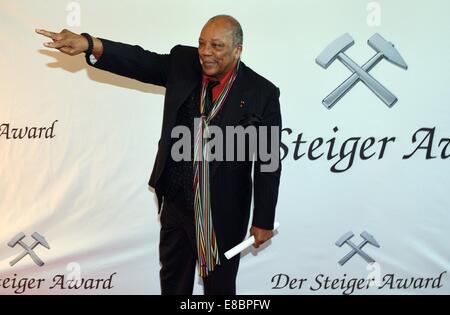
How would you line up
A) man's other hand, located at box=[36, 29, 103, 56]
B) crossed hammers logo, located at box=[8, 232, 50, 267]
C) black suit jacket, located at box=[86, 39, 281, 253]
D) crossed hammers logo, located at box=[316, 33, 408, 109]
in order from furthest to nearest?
crossed hammers logo, located at box=[8, 232, 50, 267], crossed hammers logo, located at box=[316, 33, 408, 109], black suit jacket, located at box=[86, 39, 281, 253], man's other hand, located at box=[36, 29, 103, 56]

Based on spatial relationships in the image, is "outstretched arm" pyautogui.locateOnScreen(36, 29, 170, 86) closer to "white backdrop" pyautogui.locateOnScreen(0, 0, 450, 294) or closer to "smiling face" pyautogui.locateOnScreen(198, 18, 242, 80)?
"smiling face" pyautogui.locateOnScreen(198, 18, 242, 80)

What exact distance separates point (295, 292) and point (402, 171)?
81 centimetres

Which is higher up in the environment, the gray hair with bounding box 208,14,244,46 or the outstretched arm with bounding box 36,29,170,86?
the gray hair with bounding box 208,14,244,46

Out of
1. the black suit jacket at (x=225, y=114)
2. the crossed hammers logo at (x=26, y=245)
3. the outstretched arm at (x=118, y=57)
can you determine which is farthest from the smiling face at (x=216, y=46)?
the crossed hammers logo at (x=26, y=245)

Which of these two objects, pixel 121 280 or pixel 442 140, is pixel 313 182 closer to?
pixel 442 140

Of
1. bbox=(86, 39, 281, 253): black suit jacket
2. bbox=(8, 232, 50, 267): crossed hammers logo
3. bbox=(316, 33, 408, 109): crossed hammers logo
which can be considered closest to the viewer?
bbox=(86, 39, 281, 253): black suit jacket

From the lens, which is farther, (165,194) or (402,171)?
(402,171)

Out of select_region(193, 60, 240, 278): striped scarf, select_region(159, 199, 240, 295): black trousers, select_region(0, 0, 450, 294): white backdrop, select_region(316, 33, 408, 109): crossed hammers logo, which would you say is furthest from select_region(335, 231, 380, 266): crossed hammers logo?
select_region(193, 60, 240, 278): striped scarf

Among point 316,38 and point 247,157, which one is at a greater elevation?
point 316,38

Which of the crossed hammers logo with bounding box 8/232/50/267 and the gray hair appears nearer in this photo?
the gray hair

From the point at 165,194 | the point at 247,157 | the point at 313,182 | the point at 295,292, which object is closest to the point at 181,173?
the point at 165,194

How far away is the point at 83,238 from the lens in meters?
2.88

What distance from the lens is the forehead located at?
208cm

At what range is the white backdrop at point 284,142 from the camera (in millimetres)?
2777
